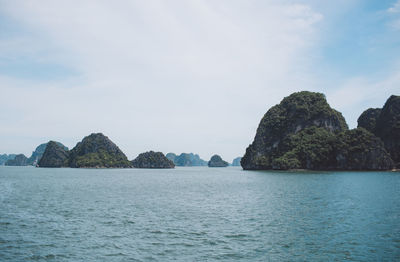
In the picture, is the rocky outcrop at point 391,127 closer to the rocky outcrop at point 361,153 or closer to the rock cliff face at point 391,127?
the rock cliff face at point 391,127

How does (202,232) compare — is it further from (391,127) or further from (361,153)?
(391,127)

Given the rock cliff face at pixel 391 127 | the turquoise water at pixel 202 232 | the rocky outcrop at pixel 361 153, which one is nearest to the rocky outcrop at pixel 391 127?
the rock cliff face at pixel 391 127

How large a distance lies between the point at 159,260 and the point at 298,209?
26.7m

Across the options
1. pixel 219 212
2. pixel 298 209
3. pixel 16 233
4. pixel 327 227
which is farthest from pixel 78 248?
pixel 298 209

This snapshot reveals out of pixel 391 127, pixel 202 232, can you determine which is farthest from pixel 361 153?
pixel 202 232

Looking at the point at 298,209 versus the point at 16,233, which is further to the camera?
the point at 298,209

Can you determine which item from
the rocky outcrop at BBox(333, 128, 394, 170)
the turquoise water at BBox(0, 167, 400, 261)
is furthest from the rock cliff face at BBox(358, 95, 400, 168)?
the turquoise water at BBox(0, 167, 400, 261)

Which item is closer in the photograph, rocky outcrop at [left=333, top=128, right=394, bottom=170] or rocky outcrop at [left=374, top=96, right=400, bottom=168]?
rocky outcrop at [left=333, top=128, right=394, bottom=170]

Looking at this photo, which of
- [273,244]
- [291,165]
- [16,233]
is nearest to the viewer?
[273,244]

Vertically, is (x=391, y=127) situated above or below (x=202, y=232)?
above

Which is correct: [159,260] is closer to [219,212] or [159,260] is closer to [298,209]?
[219,212]

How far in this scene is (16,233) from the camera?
1123 inches

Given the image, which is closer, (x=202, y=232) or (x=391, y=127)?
(x=202, y=232)

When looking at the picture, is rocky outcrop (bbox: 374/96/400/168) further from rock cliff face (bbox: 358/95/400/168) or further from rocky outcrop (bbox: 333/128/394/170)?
rocky outcrop (bbox: 333/128/394/170)
